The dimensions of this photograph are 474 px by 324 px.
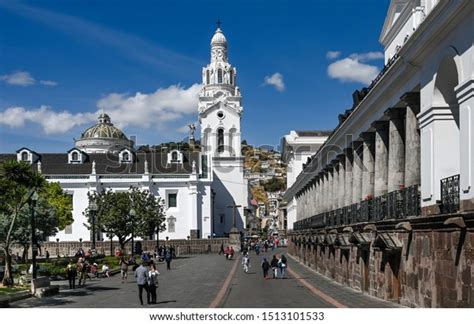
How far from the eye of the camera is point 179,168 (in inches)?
4058

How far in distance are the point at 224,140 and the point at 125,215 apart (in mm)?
36274

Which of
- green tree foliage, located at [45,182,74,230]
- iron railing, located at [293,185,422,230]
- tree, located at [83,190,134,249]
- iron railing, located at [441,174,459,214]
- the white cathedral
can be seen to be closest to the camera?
iron railing, located at [441,174,459,214]

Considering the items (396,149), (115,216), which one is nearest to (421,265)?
(396,149)

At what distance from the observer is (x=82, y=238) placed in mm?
95750

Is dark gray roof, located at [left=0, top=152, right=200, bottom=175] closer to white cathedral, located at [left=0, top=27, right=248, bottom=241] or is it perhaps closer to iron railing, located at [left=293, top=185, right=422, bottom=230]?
white cathedral, located at [left=0, top=27, right=248, bottom=241]

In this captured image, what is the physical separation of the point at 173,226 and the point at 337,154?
2671 inches

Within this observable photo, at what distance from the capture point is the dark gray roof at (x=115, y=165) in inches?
3954

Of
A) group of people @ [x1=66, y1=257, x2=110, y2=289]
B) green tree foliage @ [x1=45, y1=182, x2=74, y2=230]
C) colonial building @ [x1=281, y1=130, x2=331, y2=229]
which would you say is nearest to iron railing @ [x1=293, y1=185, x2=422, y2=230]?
group of people @ [x1=66, y1=257, x2=110, y2=289]

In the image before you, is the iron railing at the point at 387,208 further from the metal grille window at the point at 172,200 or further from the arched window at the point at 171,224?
the metal grille window at the point at 172,200

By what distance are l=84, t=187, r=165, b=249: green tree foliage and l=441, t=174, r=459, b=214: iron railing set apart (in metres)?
56.0

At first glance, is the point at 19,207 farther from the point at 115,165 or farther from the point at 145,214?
the point at 115,165

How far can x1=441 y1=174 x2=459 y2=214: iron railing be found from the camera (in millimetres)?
13375

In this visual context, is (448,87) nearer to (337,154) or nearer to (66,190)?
(337,154)
